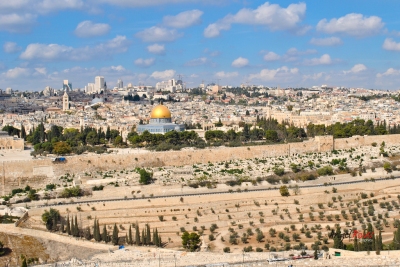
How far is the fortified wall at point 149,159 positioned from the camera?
36875mm

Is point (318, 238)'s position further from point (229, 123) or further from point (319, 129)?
point (229, 123)

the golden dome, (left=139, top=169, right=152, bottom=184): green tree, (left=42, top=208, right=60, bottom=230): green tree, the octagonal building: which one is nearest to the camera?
(left=42, top=208, right=60, bottom=230): green tree

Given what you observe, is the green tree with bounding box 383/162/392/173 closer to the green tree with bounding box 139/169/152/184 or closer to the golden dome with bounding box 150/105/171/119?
the green tree with bounding box 139/169/152/184

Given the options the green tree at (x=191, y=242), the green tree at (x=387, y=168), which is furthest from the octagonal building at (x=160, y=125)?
the green tree at (x=191, y=242)

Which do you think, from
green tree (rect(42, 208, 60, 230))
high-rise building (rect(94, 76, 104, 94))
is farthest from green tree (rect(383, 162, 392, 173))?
high-rise building (rect(94, 76, 104, 94))

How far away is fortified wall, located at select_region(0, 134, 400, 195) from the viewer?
1452 inches

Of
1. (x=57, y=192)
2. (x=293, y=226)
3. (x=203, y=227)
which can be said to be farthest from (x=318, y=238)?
(x=57, y=192)

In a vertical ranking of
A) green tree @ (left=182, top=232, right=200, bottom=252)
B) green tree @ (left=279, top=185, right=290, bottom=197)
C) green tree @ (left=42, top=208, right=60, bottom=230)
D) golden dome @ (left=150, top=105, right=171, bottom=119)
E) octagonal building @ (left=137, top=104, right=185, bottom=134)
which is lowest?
green tree @ (left=182, top=232, right=200, bottom=252)

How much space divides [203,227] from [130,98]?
94.7 m

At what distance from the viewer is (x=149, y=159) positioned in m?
41.4

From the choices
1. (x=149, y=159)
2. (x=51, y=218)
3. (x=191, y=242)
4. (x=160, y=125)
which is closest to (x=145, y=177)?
(x=149, y=159)

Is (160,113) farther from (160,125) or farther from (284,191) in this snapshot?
(284,191)

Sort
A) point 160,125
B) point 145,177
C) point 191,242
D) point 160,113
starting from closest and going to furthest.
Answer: point 191,242
point 145,177
point 160,125
point 160,113

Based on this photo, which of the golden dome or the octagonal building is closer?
the octagonal building
